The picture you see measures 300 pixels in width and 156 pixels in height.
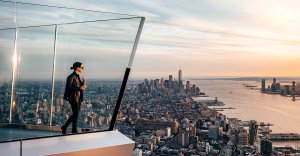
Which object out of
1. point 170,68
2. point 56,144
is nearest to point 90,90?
point 56,144

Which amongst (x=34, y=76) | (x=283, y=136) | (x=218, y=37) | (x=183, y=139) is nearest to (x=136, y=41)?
(x=34, y=76)

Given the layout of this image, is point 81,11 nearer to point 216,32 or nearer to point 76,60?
point 76,60

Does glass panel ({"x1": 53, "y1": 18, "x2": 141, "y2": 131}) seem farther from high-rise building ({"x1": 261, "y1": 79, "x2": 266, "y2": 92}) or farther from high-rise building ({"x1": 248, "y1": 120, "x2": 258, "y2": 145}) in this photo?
high-rise building ({"x1": 261, "y1": 79, "x2": 266, "y2": 92})

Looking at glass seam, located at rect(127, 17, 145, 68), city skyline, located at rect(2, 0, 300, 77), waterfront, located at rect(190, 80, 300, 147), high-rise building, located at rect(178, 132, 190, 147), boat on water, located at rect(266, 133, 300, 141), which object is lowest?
high-rise building, located at rect(178, 132, 190, 147)

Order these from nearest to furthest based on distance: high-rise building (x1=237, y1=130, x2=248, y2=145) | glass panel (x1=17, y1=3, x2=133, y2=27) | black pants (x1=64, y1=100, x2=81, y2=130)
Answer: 1. glass panel (x1=17, y1=3, x2=133, y2=27)
2. black pants (x1=64, y1=100, x2=81, y2=130)
3. high-rise building (x1=237, y1=130, x2=248, y2=145)

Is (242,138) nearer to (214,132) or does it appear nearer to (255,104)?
(214,132)

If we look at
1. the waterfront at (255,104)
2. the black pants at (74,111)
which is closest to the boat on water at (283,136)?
the waterfront at (255,104)

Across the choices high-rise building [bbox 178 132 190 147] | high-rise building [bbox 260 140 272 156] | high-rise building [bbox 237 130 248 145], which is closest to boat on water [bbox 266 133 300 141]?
high-rise building [bbox 260 140 272 156]

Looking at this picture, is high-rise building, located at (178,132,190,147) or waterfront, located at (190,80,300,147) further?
waterfront, located at (190,80,300,147)
